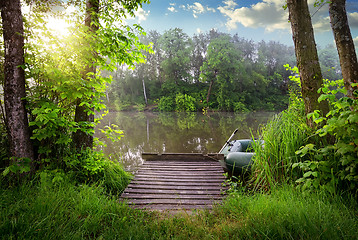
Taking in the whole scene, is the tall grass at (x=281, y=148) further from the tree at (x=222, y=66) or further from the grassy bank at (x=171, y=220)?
the tree at (x=222, y=66)

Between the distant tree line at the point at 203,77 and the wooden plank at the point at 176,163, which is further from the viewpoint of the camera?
the distant tree line at the point at 203,77

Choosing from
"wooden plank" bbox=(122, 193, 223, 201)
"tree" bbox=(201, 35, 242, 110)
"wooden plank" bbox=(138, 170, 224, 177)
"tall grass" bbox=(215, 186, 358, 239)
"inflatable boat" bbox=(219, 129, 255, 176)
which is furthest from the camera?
"tree" bbox=(201, 35, 242, 110)

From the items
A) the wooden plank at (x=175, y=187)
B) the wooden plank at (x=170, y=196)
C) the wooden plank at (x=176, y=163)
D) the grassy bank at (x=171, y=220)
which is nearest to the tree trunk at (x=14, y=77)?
the grassy bank at (x=171, y=220)

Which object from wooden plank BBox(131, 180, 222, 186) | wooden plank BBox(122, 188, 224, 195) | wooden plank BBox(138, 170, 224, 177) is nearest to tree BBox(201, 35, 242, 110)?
wooden plank BBox(138, 170, 224, 177)

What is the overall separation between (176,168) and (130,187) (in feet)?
5.03

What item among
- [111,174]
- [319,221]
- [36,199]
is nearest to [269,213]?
[319,221]

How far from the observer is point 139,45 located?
11.4ft

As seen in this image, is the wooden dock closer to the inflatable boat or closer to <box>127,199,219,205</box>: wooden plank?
<box>127,199,219,205</box>: wooden plank

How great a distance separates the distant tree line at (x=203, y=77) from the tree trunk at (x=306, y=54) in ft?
83.3

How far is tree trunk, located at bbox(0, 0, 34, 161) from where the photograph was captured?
2506mm

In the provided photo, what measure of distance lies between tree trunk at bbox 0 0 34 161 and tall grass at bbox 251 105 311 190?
3.76 metres

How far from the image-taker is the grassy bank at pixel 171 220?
5.30 ft

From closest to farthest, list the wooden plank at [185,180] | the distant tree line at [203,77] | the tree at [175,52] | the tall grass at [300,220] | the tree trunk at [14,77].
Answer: the tall grass at [300,220], the tree trunk at [14,77], the wooden plank at [185,180], the distant tree line at [203,77], the tree at [175,52]

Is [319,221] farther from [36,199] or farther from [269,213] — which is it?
[36,199]
